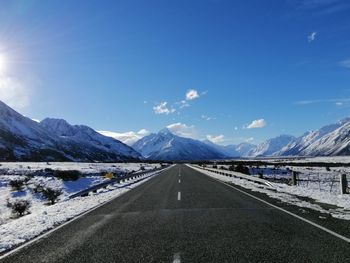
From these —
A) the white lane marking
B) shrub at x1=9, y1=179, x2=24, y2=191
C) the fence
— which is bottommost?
shrub at x1=9, y1=179, x2=24, y2=191

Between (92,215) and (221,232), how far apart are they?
17.9ft

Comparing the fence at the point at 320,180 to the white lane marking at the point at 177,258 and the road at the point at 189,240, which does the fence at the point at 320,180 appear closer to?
the road at the point at 189,240

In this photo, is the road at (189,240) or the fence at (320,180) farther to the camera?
the fence at (320,180)

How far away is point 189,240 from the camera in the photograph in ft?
25.2

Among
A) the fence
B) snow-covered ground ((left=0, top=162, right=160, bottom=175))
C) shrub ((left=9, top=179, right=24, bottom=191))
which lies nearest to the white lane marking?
the fence

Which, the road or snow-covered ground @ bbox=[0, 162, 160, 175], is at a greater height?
snow-covered ground @ bbox=[0, 162, 160, 175]

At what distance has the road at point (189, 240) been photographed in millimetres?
6418

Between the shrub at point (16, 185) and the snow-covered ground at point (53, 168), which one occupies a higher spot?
the snow-covered ground at point (53, 168)

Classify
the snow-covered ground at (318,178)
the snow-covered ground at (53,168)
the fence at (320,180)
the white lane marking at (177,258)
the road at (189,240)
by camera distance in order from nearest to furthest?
the white lane marking at (177,258) → the road at (189,240) → the fence at (320,180) → the snow-covered ground at (318,178) → the snow-covered ground at (53,168)

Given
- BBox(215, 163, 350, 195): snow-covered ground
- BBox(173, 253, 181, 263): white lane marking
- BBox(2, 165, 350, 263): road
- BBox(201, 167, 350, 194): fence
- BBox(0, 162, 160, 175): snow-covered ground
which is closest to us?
BBox(173, 253, 181, 263): white lane marking

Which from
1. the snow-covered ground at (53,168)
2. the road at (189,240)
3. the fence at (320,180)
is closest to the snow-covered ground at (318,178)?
the fence at (320,180)

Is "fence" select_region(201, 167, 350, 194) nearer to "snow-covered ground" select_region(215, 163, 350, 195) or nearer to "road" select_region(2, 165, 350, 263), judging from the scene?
"snow-covered ground" select_region(215, 163, 350, 195)

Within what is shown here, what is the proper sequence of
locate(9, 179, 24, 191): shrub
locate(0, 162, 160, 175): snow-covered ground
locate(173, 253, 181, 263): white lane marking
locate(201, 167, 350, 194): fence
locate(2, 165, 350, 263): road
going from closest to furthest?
locate(173, 253, 181, 263): white lane marking
locate(2, 165, 350, 263): road
locate(201, 167, 350, 194): fence
locate(9, 179, 24, 191): shrub
locate(0, 162, 160, 175): snow-covered ground

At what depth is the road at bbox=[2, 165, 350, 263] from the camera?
642 cm
